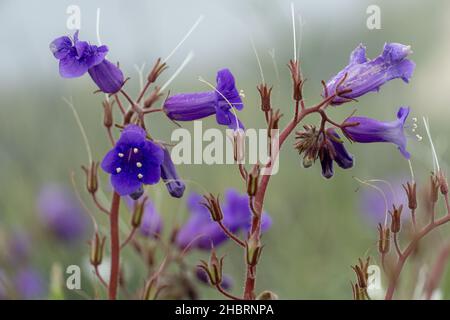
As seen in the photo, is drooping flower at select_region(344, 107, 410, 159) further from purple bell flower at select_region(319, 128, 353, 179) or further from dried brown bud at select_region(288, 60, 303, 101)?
dried brown bud at select_region(288, 60, 303, 101)

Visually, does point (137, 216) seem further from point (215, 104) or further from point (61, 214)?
point (61, 214)

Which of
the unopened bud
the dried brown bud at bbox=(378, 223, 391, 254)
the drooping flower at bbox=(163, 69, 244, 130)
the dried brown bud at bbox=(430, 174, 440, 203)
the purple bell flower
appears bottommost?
the dried brown bud at bbox=(378, 223, 391, 254)

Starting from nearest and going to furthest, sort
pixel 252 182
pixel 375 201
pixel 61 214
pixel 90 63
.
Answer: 1. pixel 252 182
2. pixel 90 63
3. pixel 61 214
4. pixel 375 201

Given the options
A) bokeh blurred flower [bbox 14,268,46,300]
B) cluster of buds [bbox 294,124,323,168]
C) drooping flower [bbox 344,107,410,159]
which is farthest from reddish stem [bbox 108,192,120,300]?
bokeh blurred flower [bbox 14,268,46,300]

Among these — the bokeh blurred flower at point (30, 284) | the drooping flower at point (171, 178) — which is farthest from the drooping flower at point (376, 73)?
the bokeh blurred flower at point (30, 284)

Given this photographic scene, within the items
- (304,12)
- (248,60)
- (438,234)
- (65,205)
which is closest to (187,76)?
(248,60)

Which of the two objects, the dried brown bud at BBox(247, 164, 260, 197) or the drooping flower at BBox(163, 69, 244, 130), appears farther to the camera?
the drooping flower at BBox(163, 69, 244, 130)

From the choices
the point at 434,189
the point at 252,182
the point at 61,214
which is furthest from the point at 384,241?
the point at 61,214

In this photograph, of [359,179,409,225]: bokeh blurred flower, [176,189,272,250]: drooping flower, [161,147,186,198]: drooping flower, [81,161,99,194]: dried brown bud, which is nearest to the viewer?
[161,147,186,198]: drooping flower
